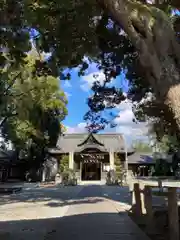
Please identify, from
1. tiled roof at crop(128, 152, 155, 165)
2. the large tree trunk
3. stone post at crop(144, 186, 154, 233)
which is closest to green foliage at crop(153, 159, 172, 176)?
tiled roof at crop(128, 152, 155, 165)

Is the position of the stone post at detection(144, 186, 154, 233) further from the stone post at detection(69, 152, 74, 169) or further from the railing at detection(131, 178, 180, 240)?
the stone post at detection(69, 152, 74, 169)

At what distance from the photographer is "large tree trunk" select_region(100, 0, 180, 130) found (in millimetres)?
4289

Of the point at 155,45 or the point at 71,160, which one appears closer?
the point at 155,45

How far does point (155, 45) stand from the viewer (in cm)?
480

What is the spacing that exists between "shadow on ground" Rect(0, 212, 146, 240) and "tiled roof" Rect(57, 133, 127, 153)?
3226 cm

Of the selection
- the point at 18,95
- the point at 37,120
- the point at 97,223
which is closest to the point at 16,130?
the point at 37,120

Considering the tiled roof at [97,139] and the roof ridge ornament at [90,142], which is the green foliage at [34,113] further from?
the roof ridge ornament at [90,142]

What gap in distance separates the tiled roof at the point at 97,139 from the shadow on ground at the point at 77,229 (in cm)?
3226

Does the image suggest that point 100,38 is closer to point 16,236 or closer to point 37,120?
point 16,236

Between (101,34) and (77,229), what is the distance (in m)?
5.23

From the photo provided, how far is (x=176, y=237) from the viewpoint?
6.92m

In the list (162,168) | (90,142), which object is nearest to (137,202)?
(162,168)

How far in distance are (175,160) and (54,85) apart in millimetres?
22469

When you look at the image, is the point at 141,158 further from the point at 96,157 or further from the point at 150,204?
the point at 150,204
